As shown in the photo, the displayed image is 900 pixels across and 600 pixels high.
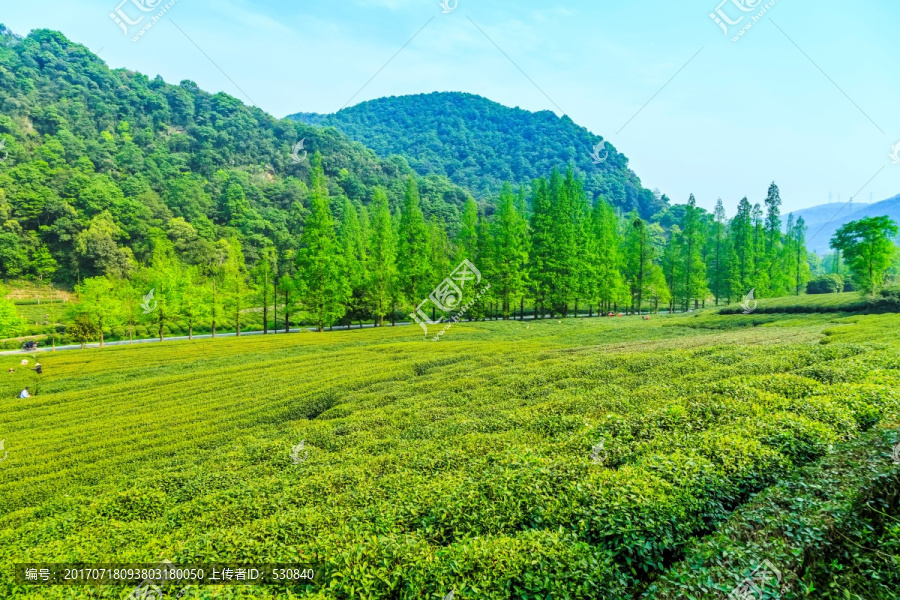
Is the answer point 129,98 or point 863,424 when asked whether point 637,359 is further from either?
point 129,98

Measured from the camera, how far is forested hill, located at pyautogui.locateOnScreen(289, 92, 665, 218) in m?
132

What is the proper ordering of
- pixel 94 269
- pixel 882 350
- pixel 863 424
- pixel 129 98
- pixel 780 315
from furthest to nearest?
pixel 129 98
pixel 94 269
pixel 780 315
pixel 882 350
pixel 863 424

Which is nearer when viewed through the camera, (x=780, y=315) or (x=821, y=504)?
(x=821, y=504)

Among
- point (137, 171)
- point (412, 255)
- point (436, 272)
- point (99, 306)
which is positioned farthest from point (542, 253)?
point (137, 171)

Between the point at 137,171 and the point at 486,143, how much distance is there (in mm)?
117016

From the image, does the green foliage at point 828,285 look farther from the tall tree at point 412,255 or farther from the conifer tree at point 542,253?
the tall tree at point 412,255

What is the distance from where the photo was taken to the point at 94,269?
59.8 m

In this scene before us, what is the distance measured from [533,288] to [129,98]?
116 m

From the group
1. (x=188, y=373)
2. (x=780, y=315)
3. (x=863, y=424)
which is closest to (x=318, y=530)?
(x=863, y=424)

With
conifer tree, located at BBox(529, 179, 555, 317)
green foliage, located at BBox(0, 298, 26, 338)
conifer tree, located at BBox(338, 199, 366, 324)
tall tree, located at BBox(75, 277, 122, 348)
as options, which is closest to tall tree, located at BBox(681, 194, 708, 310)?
conifer tree, located at BBox(529, 179, 555, 317)

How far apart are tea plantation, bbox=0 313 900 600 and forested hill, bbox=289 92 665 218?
Answer: 11507cm

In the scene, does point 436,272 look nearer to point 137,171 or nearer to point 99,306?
point 99,306

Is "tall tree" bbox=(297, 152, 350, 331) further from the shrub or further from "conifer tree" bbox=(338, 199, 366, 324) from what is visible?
the shrub

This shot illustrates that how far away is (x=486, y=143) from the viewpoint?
542ft
